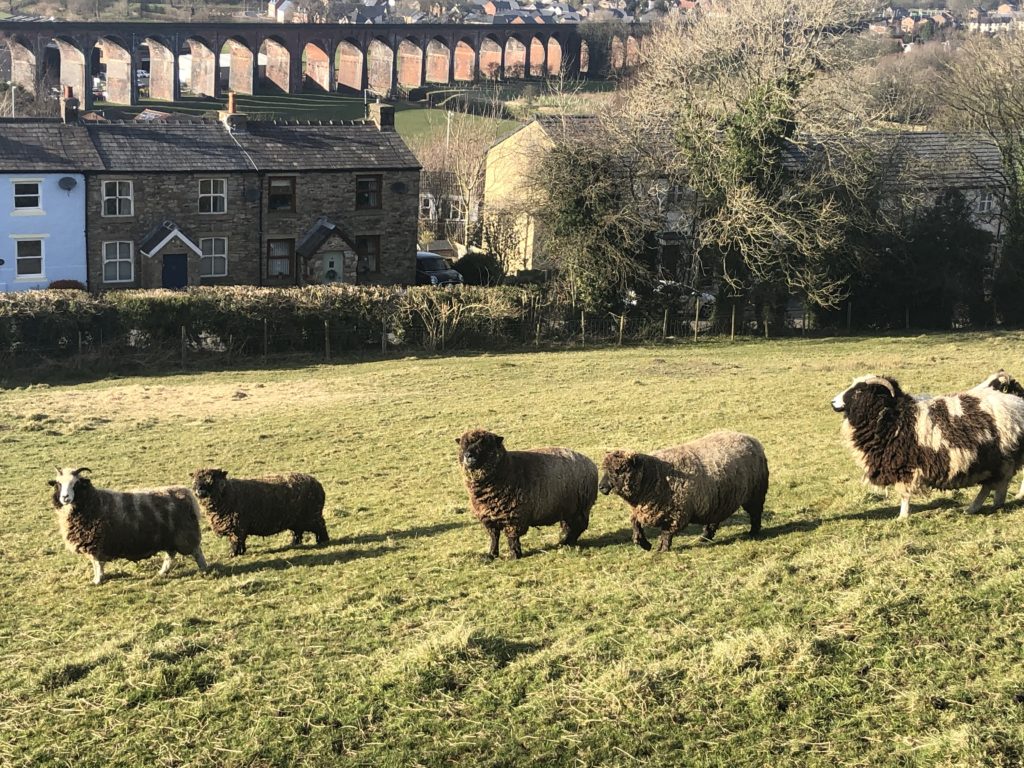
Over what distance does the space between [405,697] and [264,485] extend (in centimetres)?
668

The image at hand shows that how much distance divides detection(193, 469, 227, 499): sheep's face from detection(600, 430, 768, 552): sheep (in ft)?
17.5

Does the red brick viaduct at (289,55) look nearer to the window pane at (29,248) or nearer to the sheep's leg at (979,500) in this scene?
the window pane at (29,248)

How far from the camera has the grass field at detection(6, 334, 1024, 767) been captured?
30.6 feet

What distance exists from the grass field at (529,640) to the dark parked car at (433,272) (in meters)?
28.7

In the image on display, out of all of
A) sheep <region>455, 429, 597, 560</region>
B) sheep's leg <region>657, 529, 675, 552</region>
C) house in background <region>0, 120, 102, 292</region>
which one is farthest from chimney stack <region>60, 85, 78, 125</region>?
sheep's leg <region>657, 529, 675, 552</region>

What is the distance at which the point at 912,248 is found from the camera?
43.2 m

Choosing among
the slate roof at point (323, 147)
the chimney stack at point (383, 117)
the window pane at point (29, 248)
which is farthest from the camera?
the chimney stack at point (383, 117)

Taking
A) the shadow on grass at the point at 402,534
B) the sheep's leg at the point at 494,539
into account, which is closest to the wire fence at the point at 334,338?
the shadow on grass at the point at 402,534

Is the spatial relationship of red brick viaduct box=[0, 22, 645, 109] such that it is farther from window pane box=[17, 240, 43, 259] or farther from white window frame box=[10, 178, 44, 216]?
window pane box=[17, 240, 43, 259]

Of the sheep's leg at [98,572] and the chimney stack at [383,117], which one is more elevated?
the chimney stack at [383,117]

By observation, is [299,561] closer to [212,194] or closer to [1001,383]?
[1001,383]

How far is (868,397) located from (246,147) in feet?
119

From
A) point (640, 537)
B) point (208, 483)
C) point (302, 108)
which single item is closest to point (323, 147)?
point (208, 483)

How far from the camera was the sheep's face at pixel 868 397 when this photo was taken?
48.0 feet
